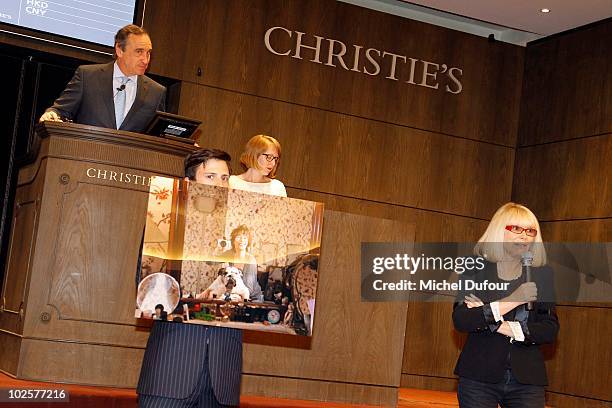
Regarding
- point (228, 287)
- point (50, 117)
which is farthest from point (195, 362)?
point (50, 117)

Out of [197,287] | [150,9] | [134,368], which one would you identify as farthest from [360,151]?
[197,287]

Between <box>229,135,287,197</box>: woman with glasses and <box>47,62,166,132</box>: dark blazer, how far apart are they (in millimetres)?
578

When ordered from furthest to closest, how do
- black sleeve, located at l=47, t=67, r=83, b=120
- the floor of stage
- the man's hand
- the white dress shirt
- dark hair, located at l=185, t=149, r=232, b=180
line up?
the white dress shirt < black sleeve, located at l=47, t=67, r=83, b=120 < the man's hand < the floor of stage < dark hair, located at l=185, t=149, r=232, b=180

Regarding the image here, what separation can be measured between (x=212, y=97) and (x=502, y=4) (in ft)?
7.76

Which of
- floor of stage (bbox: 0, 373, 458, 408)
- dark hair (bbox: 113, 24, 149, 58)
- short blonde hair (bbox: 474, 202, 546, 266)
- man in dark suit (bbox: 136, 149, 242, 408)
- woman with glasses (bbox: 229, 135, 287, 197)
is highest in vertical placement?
dark hair (bbox: 113, 24, 149, 58)

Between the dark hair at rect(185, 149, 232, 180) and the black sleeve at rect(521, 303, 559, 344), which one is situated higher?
the dark hair at rect(185, 149, 232, 180)

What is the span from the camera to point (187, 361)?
261 centimetres

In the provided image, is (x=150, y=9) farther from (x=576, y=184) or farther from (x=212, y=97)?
(x=576, y=184)

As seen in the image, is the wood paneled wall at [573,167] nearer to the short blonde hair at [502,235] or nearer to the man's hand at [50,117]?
the short blonde hair at [502,235]

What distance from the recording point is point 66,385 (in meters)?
4.01

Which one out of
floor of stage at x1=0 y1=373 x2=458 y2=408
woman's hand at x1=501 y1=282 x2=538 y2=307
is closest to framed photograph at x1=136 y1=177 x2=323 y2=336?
woman's hand at x1=501 y1=282 x2=538 y2=307

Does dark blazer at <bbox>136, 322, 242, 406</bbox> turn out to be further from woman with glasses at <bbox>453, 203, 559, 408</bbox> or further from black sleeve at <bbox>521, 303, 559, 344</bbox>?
black sleeve at <bbox>521, 303, 559, 344</bbox>

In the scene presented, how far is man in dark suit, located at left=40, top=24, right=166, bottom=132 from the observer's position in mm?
4523

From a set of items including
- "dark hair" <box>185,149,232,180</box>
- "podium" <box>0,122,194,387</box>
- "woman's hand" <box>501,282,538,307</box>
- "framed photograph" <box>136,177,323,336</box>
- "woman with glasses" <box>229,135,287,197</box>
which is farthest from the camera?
"woman with glasses" <box>229,135,287,197</box>
